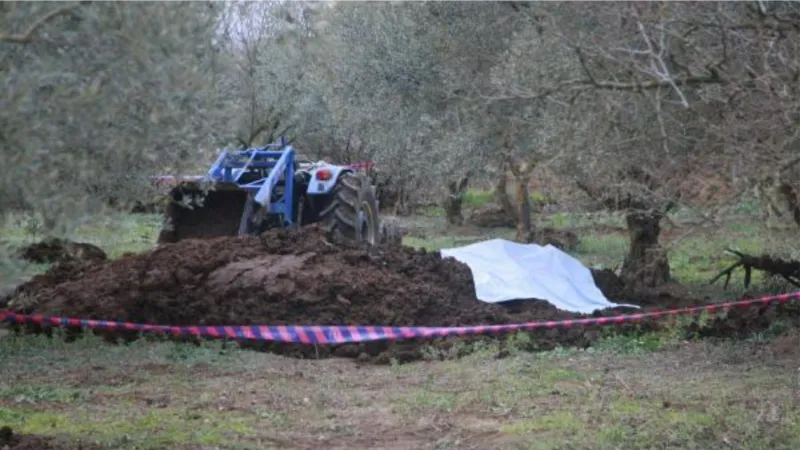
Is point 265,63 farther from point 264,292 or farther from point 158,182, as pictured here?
point 158,182

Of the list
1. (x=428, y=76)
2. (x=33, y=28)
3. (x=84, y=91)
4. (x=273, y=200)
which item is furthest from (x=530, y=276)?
(x=33, y=28)

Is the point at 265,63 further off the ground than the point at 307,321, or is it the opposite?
the point at 265,63

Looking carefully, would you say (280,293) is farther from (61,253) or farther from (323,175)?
(61,253)

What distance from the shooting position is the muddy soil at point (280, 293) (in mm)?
11939

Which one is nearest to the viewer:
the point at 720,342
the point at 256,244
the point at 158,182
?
the point at 158,182

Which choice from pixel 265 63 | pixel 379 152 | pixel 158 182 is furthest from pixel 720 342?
pixel 265 63

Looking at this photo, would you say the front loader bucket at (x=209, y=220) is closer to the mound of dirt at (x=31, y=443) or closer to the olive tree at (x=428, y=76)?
the olive tree at (x=428, y=76)

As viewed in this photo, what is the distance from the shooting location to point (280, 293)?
12133mm

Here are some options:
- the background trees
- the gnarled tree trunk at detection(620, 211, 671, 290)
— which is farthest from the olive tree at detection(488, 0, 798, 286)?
the gnarled tree trunk at detection(620, 211, 671, 290)

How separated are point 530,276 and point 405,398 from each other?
17.3 feet

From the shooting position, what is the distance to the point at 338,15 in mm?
20578

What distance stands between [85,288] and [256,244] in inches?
73.3

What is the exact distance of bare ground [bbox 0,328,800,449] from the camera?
7.63 metres

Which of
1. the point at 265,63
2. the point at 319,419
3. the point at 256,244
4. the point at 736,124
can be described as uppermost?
the point at 265,63
